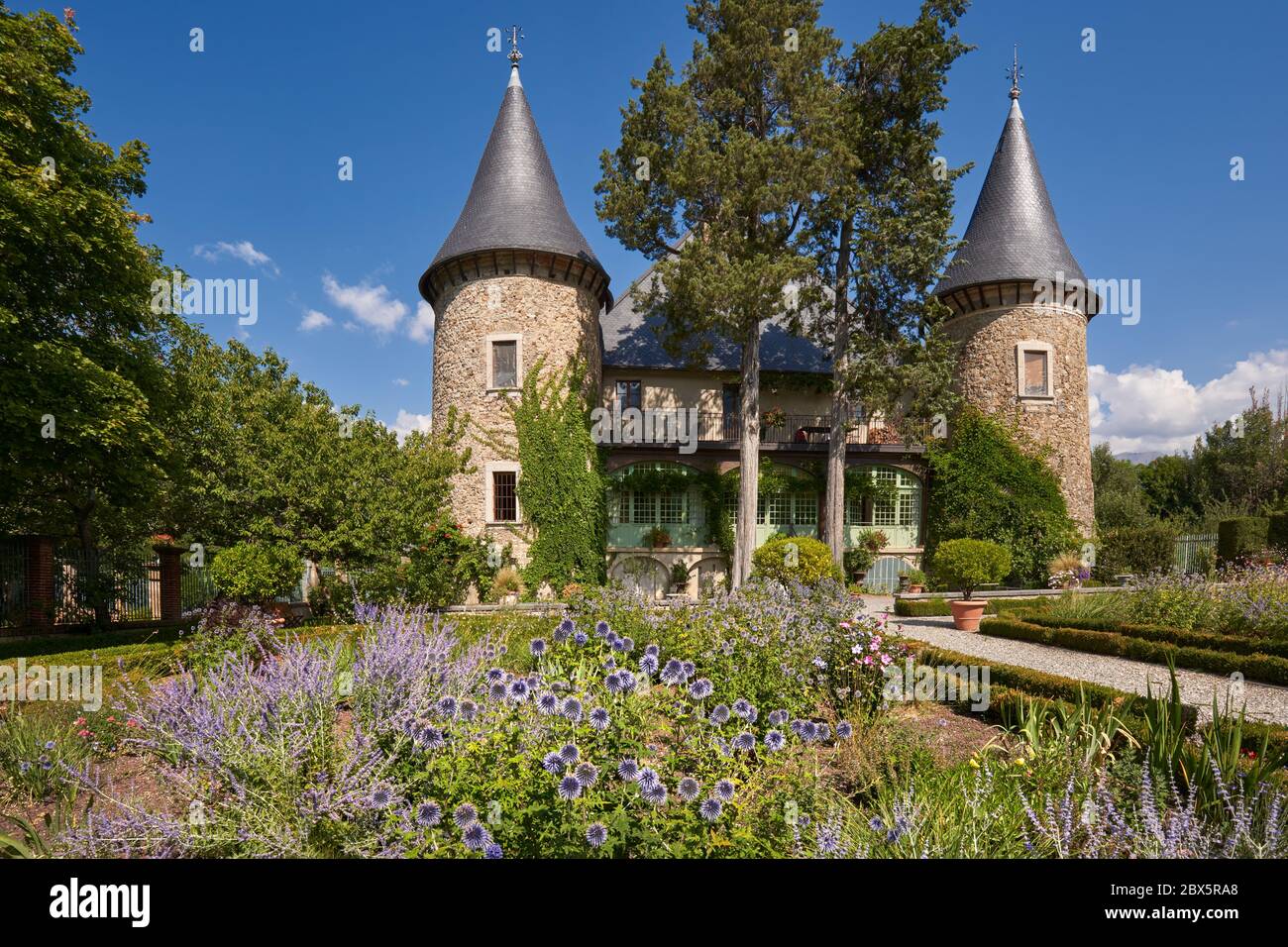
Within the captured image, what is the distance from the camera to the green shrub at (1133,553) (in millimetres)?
17328

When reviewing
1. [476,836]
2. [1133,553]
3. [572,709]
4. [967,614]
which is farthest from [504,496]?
[1133,553]

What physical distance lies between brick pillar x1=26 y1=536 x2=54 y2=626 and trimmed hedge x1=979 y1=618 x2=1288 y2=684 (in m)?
18.5

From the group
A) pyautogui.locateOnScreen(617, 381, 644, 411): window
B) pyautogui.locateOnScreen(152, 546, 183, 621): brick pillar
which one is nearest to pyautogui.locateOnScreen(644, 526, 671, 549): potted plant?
pyautogui.locateOnScreen(617, 381, 644, 411): window

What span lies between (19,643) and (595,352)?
13882 mm

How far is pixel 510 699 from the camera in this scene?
9.45ft

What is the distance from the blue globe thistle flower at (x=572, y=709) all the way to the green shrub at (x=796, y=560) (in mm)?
11413

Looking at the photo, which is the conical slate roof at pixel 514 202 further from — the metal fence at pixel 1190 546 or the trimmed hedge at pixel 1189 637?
the metal fence at pixel 1190 546

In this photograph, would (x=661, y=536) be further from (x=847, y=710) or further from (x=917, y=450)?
(x=847, y=710)

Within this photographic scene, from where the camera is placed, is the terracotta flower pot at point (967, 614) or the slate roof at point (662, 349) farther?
the slate roof at point (662, 349)

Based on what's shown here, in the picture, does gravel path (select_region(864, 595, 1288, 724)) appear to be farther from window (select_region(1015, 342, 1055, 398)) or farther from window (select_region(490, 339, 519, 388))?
window (select_region(490, 339, 519, 388))

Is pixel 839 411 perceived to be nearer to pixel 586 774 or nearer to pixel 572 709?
pixel 572 709

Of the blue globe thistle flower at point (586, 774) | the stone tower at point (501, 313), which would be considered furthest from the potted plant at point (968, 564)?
the blue globe thistle flower at point (586, 774)

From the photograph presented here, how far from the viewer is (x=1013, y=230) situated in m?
18.5
